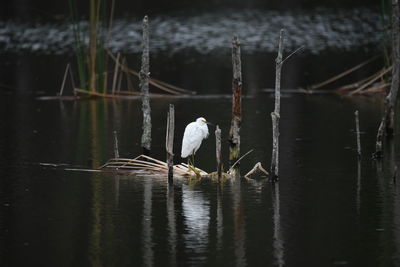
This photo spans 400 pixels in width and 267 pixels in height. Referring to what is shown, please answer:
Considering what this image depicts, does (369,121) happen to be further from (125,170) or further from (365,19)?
(365,19)

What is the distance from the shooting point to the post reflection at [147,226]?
13695 mm

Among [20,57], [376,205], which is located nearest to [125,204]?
[376,205]

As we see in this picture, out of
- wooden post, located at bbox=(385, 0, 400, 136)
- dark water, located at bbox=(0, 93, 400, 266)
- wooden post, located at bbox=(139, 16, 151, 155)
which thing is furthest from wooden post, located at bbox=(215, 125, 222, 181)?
wooden post, located at bbox=(385, 0, 400, 136)

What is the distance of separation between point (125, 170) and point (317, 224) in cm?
589

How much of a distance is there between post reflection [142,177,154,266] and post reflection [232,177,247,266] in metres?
1.26

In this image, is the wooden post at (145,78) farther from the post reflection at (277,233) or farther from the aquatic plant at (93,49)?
the aquatic plant at (93,49)

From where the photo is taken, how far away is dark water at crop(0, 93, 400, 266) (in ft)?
45.6

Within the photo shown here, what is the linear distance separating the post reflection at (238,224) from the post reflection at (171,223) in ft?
3.04

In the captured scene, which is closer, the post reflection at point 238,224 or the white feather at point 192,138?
the post reflection at point 238,224

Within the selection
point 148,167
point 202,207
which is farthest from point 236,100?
point 202,207

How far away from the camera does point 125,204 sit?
56.2 feet

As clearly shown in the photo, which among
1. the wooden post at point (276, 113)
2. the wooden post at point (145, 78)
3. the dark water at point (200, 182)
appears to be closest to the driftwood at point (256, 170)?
the dark water at point (200, 182)

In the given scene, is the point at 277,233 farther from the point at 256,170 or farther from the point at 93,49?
the point at 93,49

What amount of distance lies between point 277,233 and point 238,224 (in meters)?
0.86
